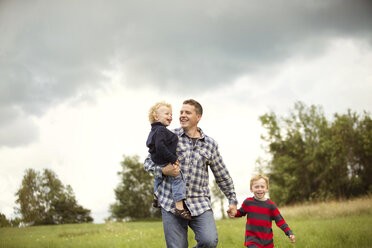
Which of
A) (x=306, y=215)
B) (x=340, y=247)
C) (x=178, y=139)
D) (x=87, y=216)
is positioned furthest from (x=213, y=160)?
(x=87, y=216)

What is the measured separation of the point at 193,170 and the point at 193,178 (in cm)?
11

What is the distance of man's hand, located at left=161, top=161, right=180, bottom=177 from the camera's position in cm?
403

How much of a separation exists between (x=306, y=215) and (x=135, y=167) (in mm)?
30805

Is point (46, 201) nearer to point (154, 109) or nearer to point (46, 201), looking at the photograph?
point (46, 201)

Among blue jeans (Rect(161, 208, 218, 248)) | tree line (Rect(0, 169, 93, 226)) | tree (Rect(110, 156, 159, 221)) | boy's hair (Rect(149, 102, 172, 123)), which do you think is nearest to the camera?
blue jeans (Rect(161, 208, 218, 248))

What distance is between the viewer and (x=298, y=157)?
1368 inches

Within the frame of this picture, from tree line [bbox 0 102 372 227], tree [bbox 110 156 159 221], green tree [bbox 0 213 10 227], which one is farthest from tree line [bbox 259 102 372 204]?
green tree [bbox 0 213 10 227]

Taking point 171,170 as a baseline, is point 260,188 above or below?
below

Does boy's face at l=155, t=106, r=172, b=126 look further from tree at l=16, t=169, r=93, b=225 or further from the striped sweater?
tree at l=16, t=169, r=93, b=225

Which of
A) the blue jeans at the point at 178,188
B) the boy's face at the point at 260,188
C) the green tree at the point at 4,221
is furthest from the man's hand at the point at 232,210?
the green tree at the point at 4,221

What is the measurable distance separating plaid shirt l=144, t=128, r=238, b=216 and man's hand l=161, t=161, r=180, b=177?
0.10 metres

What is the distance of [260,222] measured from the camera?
4.88 m

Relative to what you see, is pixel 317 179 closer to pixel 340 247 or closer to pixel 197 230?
pixel 340 247

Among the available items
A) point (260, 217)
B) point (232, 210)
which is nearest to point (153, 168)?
point (232, 210)
